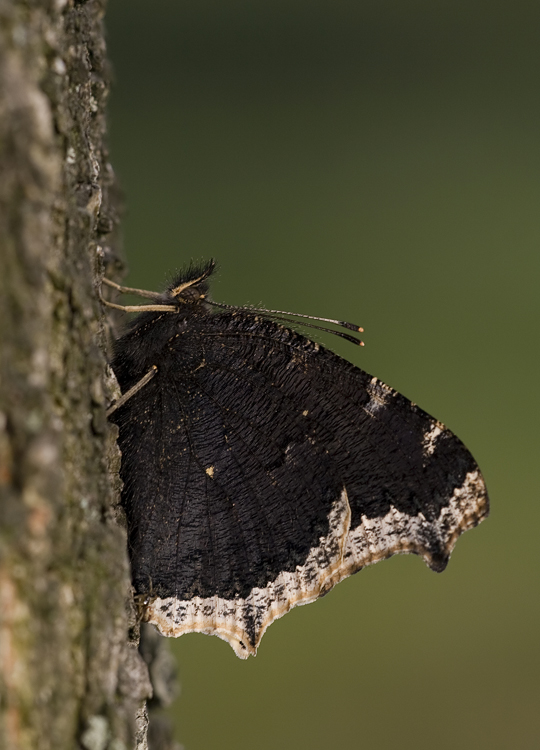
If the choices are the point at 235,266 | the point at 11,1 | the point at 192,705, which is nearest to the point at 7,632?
the point at 11,1

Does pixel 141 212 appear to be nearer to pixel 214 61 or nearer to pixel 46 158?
pixel 214 61

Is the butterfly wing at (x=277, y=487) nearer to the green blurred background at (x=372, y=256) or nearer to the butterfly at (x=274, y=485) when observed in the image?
the butterfly at (x=274, y=485)

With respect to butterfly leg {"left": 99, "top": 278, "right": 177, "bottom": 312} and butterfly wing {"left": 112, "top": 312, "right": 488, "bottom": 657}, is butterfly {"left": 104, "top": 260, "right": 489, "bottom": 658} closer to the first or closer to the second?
butterfly wing {"left": 112, "top": 312, "right": 488, "bottom": 657}

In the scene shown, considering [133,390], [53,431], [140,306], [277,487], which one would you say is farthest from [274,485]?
[53,431]

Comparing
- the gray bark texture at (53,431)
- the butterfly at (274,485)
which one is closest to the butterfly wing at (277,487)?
the butterfly at (274,485)

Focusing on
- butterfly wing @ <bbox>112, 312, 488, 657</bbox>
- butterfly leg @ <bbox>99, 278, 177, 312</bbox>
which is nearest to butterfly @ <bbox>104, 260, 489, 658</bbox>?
butterfly wing @ <bbox>112, 312, 488, 657</bbox>

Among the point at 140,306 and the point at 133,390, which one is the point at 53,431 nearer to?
the point at 133,390

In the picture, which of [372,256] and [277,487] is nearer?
[277,487]
